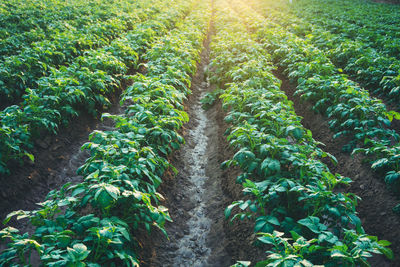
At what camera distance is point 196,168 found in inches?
219

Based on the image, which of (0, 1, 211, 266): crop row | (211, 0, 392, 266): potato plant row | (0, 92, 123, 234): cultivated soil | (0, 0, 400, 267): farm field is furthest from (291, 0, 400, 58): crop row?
(0, 92, 123, 234): cultivated soil

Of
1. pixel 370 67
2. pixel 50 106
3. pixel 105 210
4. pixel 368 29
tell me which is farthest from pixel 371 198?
pixel 368 29

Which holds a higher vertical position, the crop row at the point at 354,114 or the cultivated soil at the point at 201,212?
the crop row at the point at 354,114

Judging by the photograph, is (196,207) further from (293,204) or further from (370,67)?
(370,67)

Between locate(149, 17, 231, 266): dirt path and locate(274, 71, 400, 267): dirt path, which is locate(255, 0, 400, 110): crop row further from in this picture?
locate(149, 17, 231, 266): dirt path

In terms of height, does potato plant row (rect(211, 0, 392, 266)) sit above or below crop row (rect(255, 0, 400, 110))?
below

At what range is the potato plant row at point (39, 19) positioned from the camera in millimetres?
8758

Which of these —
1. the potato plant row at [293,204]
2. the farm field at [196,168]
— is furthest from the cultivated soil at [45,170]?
the potato plant row at [293,204]

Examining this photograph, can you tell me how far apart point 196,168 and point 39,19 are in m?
10.6

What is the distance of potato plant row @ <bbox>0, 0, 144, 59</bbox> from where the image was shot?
8758mm

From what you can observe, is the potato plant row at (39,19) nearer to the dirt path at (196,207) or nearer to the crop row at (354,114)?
the dirt path at (196,207)

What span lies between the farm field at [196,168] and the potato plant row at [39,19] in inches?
6.6

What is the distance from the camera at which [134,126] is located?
409 centimetres

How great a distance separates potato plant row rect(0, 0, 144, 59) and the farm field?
167 millimetres
